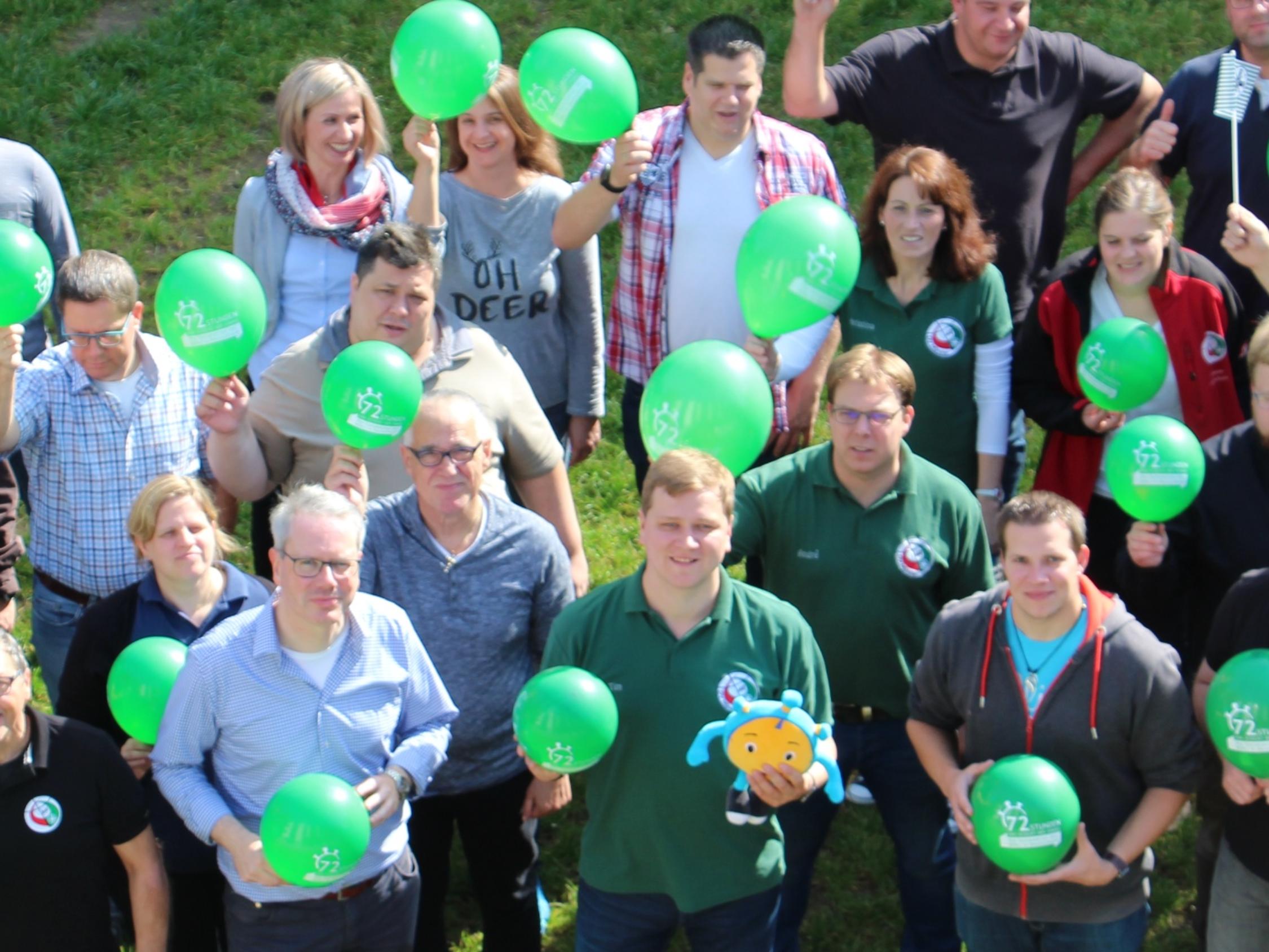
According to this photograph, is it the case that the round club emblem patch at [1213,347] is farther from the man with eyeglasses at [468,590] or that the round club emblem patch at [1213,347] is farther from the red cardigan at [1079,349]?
the man with eyeglasses at [468,590]

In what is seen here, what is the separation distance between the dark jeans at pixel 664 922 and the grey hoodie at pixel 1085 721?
0.54 meters

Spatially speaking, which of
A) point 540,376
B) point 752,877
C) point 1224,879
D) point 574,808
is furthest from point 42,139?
point 1224,879

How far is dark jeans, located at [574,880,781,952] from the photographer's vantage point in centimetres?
431

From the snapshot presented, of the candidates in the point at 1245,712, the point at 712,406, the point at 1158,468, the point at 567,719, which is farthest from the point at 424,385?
the point at 1245,712

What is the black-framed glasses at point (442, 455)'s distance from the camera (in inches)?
180

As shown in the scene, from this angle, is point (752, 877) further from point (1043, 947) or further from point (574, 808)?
point (574, 808)

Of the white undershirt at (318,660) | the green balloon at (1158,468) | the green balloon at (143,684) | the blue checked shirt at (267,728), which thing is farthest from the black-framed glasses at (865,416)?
the green balloon at (143,684)

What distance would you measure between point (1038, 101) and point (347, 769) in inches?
132

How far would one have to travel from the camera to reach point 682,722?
4223 mm

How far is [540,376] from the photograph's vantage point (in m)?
5.98

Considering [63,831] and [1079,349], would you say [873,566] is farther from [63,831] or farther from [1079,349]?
[63,831]

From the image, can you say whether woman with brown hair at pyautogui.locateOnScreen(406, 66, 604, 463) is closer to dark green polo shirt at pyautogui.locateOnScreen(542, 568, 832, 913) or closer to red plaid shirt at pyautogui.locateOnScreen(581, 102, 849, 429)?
red plaid shirt at pyautogui.locateOnScreen(581, 102, 849, 429)

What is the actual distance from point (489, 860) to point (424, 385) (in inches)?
55.3

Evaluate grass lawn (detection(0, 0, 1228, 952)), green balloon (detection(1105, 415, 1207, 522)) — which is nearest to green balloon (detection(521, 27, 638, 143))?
green balloon (detection(1105, 415, 1207, 522))
